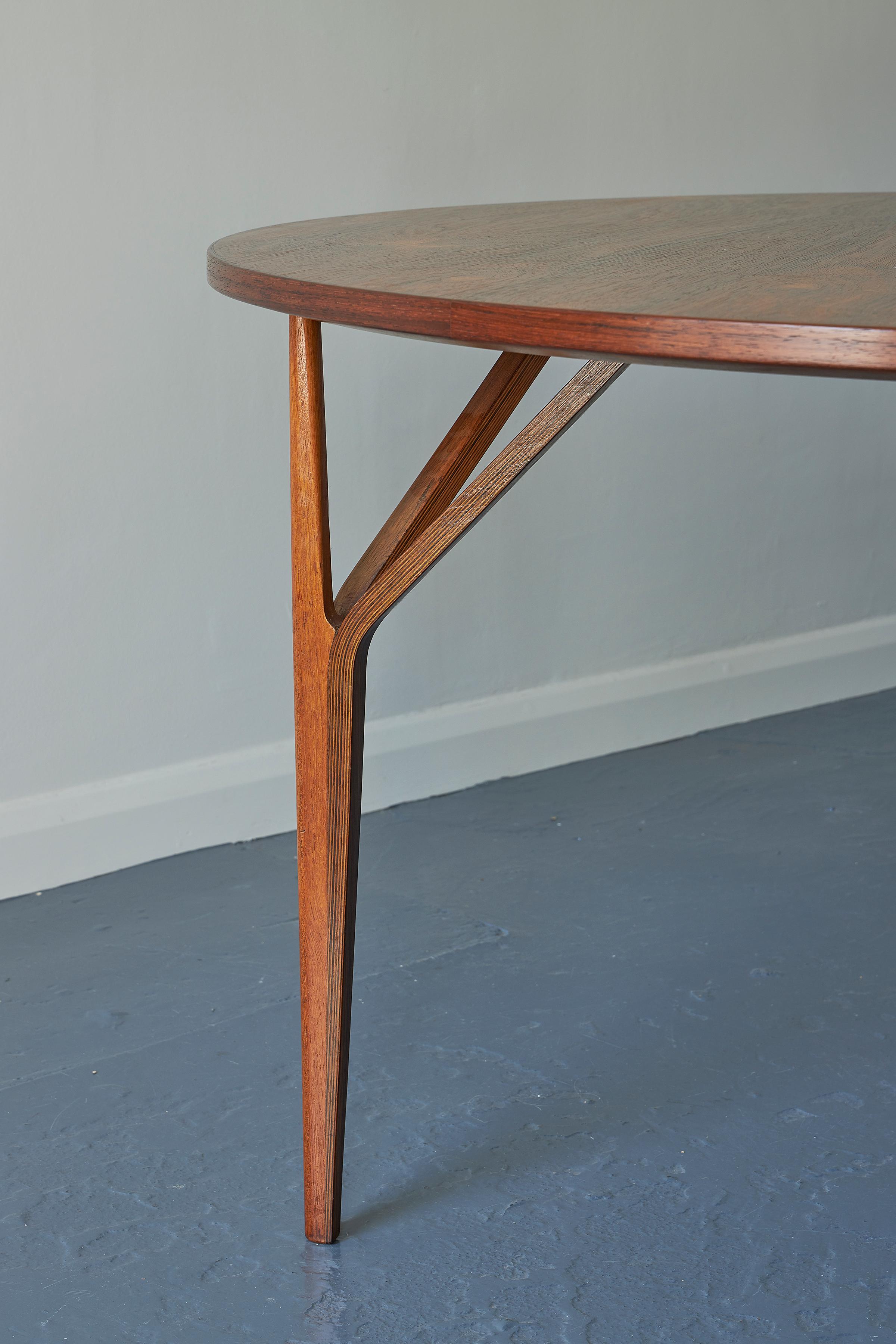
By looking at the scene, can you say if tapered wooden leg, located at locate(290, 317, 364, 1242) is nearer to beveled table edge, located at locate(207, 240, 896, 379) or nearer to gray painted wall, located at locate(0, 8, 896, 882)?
beveled table edge, located at locate(207, 240, 896, 379)

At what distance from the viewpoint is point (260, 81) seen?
194 cm

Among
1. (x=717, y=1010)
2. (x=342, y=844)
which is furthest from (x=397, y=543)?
(x=717, y=1010)

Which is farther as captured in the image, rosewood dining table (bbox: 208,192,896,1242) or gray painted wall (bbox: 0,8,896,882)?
gray painted wall (bbox: 0,8,896,882)

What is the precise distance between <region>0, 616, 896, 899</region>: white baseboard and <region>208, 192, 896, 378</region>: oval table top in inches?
39.1

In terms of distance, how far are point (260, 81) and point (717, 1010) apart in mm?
1462

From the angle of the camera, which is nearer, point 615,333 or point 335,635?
point 615,333

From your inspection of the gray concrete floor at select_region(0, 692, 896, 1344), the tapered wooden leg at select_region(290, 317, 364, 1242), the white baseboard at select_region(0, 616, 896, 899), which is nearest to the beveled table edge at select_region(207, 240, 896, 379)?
the tapered wooden leg at select_region(290, 317, 364, 1242)

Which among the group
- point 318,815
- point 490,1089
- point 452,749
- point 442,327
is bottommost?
point 452,749

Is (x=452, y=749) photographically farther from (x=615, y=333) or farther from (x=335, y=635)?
(x=615, y=333)

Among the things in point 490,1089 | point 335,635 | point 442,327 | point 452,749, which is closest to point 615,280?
point 442,327

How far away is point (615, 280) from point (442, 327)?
4.9 inches

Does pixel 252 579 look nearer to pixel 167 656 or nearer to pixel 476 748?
pixel 167 656

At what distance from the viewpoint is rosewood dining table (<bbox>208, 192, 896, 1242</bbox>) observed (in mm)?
748

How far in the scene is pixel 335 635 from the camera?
1.14 meters
